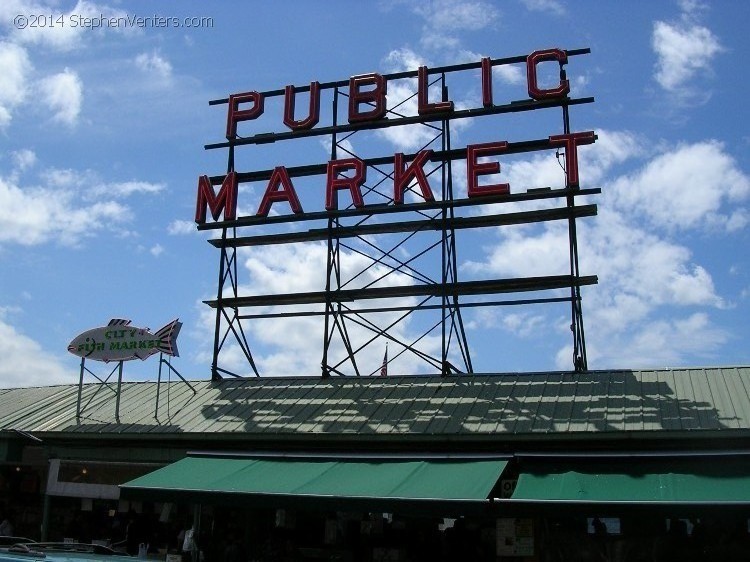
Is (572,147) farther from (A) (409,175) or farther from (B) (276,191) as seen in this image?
(B) (276,191)

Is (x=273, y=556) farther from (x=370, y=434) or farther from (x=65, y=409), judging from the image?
(x=65, y=409)

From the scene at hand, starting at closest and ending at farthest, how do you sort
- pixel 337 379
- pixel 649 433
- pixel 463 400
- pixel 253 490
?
1. pixel 649 433
2. pixel 253 490
3. pixel 463 400
4. pixel 337 379

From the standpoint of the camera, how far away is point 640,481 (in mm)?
13008

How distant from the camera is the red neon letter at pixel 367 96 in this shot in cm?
2262

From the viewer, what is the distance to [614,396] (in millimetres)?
15859

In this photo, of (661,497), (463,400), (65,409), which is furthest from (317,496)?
(65,409)

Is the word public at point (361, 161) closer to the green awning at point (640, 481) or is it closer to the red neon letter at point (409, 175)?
the red neon letter at point (409, 175)

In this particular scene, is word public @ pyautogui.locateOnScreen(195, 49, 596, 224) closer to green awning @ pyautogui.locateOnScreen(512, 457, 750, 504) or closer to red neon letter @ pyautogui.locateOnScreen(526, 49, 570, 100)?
red neon letter @ pyautogui.locateOnScreen(526, 49, 570, 100)

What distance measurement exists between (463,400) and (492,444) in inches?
86.6

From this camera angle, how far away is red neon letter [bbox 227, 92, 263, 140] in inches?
939

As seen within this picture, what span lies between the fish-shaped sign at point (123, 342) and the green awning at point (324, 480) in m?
4.19

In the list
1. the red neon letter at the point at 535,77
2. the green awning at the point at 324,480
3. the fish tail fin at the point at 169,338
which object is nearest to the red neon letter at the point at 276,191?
the fish tail fin at the point at 169,338

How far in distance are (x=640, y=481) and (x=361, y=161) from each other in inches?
465

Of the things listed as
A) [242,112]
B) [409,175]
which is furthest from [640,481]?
[242,112]
